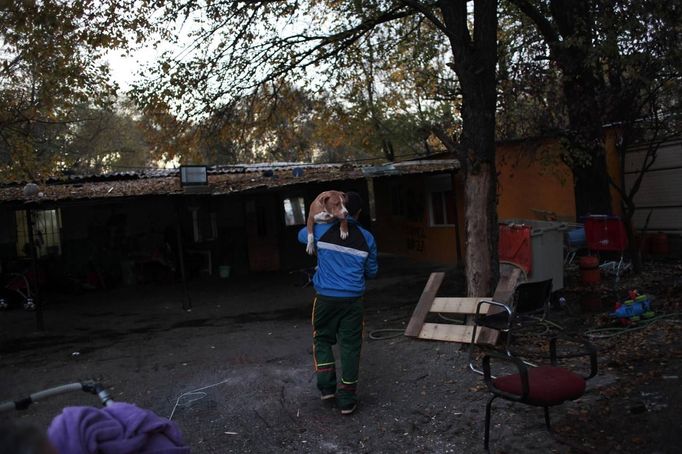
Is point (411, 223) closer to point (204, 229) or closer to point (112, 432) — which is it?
point (204, 229)

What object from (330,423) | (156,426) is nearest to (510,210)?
(330,423)

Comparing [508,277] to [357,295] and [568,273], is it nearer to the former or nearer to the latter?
[357,295]

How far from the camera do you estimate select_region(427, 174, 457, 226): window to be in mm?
15805

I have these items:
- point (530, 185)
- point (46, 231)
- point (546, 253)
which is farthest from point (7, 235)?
point (530, 185)

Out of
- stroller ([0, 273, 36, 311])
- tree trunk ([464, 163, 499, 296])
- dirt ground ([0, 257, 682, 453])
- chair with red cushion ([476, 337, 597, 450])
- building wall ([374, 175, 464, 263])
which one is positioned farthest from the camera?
building wall ([374, 175, 464, 263])

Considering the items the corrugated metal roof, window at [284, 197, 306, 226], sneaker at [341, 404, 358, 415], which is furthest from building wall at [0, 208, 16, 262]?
sneaker at [341, 404, 358, 415]

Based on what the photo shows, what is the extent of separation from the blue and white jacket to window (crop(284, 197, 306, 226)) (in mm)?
11978

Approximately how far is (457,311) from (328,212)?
2508 mm

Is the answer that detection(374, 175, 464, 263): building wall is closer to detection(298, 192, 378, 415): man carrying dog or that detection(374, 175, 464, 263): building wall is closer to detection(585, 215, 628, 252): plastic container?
detection(585, 215, 628, 252): plastic container

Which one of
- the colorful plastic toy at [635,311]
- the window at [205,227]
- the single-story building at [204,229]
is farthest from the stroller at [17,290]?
the colorful plastic toy at [635,311]

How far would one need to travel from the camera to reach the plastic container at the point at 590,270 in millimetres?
10102

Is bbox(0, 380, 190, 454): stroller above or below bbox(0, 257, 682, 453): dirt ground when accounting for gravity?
above

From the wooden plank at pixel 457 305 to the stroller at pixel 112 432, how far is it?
4.77 meters

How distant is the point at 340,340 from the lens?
4809mm
